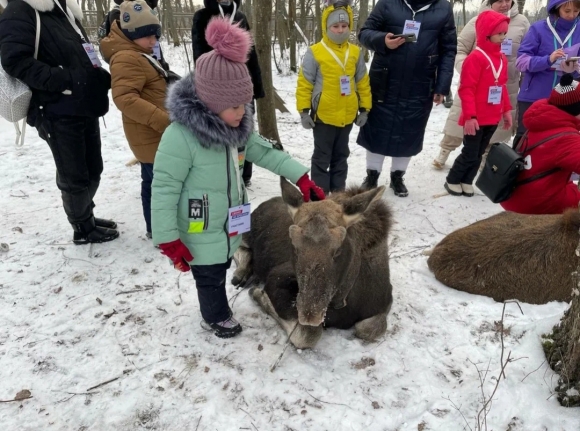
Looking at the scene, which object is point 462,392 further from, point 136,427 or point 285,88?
point 285,88

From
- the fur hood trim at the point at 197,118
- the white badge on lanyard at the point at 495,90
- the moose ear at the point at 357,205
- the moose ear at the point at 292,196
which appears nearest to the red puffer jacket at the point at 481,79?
the white badge on lanyard at the point at 495,90

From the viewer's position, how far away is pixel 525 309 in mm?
3881

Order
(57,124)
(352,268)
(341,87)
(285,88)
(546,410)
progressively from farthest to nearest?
(285,88)
(341,87)
(57,124)
(352,268)
(546,410)

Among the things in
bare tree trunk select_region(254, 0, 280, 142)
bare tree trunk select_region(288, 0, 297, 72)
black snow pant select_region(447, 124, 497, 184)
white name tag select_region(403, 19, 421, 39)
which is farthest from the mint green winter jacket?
bare tree trunk select_region(288, 0, 297, 72)

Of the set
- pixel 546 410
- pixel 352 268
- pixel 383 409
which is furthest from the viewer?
pixel 352 268

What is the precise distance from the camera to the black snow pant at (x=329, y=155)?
5785mm

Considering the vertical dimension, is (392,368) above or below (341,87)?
below

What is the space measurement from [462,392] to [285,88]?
44.5 ft

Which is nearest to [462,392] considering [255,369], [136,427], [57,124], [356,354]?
[356,354]

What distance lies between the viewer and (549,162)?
4.55 metres

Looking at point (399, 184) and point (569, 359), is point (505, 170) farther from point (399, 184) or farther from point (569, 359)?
point (569, 359)

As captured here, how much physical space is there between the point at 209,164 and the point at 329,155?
3.05 m

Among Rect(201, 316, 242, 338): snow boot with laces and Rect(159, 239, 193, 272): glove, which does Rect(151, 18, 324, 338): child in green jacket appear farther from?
Rect(201, 316, 242, 338): snow boot with laces

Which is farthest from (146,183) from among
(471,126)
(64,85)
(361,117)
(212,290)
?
(471,126)
